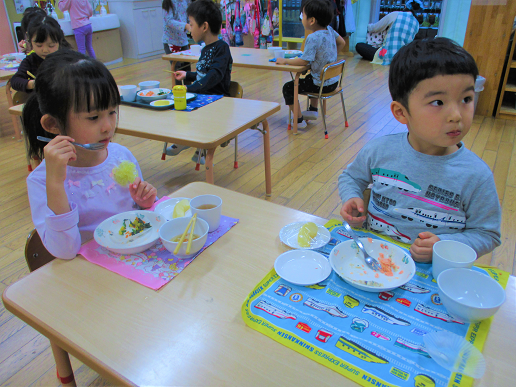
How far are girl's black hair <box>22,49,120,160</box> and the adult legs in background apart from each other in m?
6.73

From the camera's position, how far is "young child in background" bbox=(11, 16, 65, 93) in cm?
279

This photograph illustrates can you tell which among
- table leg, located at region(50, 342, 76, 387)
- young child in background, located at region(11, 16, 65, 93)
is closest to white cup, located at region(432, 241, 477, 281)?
table leg, located at region(50, 342, 76, 387)

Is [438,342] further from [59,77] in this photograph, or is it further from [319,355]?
[59,77]

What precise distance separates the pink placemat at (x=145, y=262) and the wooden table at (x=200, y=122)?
79 cm

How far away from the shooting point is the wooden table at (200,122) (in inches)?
68.4

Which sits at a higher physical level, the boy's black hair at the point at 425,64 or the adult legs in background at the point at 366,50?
the boy's black hair at the point at 425,64

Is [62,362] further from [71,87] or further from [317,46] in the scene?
[317,46]

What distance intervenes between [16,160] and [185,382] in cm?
341

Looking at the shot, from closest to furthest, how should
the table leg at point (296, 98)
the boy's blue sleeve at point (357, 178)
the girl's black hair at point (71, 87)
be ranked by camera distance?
the girl's black hair at point (71, 87)
the boy's blue sleeve at point (357, 178)
the table leg at point (296, 98)

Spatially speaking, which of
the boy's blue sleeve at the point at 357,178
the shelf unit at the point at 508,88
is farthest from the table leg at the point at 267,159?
the shelf unit at the point at 508,88

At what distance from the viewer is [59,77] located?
103cm

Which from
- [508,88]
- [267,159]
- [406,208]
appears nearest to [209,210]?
[406,208]

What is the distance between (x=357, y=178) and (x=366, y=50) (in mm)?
6484

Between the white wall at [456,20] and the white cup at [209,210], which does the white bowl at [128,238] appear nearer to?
the white cup at [209,210]
